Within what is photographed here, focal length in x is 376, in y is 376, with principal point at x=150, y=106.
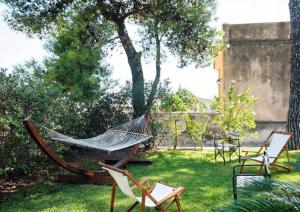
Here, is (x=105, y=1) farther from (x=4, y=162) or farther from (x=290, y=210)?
(x=290, y=210)

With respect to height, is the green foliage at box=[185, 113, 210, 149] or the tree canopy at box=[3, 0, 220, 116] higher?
the tree canopy at box=[3, 0, 220, 116]

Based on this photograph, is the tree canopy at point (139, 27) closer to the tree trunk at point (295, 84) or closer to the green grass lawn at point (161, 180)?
the tree trunk at point (295, 84)

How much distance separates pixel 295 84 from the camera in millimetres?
10836

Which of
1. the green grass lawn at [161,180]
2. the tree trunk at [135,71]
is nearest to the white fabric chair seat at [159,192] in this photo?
the green grass lawn at [161,180]

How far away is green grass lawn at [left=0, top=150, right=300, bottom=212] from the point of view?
226 inches

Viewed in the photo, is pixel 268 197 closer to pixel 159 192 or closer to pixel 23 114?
pixel 159 192

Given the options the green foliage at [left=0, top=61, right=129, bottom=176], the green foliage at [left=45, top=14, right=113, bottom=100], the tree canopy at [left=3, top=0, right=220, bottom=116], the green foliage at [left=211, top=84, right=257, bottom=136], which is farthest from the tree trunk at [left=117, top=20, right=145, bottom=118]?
the green foliage at [left=0, top=61, right=129, bottom=176]

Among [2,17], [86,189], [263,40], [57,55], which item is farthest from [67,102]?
[263,40]

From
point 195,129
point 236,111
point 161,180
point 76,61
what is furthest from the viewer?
point 195,129

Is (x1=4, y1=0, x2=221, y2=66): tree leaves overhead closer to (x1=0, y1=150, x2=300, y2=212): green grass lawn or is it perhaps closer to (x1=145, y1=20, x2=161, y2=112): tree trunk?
(x1=145, y1=20, x2=161, y2=112): tree trunk

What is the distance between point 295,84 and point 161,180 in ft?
18.7

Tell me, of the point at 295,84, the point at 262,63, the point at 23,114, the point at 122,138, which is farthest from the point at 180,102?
the point at 262,63

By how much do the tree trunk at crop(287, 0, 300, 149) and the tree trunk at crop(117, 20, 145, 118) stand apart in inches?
172

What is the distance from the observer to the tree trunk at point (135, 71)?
11.6m
